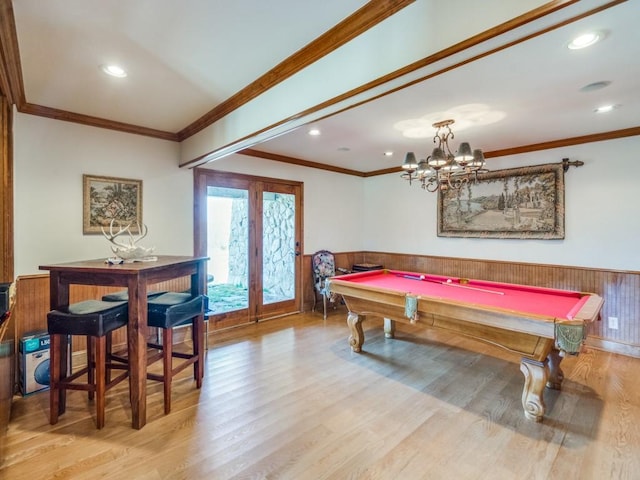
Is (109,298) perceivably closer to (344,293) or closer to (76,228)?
(76,228)

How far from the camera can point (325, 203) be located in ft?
18.1

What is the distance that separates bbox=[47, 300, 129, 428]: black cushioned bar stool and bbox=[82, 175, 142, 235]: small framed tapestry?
4.28 feet

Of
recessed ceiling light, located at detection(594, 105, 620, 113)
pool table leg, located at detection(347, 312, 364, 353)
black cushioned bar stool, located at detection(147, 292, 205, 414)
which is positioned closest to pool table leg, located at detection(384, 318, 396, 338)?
pool table leg, located at detection(347, 312, 364, 353)

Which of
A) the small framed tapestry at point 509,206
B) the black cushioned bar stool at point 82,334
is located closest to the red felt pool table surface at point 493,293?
the small framed tapestry at point 509,206

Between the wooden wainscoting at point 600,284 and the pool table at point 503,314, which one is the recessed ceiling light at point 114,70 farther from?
the wooden wainscoting at point 600,284

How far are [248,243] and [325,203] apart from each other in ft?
5.43

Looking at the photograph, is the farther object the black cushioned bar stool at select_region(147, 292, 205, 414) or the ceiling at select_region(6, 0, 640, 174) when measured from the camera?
the black cushioned bar stool at select_region(147, 292, 205, 414)

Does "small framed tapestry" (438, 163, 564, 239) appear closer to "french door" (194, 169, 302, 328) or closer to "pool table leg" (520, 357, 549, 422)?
"pool table leg" (520, 357, 549, 422)

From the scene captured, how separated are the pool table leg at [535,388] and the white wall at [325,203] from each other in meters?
3.52

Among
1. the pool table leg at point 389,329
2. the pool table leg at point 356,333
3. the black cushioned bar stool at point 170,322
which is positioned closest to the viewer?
the black cushioned bar stool at point 170,322

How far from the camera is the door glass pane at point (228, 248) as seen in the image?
4254 mm

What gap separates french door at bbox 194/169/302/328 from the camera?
13.9 ft

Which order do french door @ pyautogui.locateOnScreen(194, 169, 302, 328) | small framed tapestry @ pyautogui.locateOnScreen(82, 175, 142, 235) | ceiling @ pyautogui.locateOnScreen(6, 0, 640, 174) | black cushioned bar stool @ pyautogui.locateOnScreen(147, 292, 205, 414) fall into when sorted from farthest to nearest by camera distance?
french door @ pyautogui.locateOnScreen(194, 169, 302, 328) < small framed tapestry @ pyautogui.locateOnScreen(82, 175, 142, 235) < black cushioned bar stool @ pyautogui.locateOnScreen(147, 292, 205, 414) < ceiling @ pyautogui.locateOnScreen(6, 0, 640, 174)

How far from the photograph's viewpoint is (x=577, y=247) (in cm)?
385
